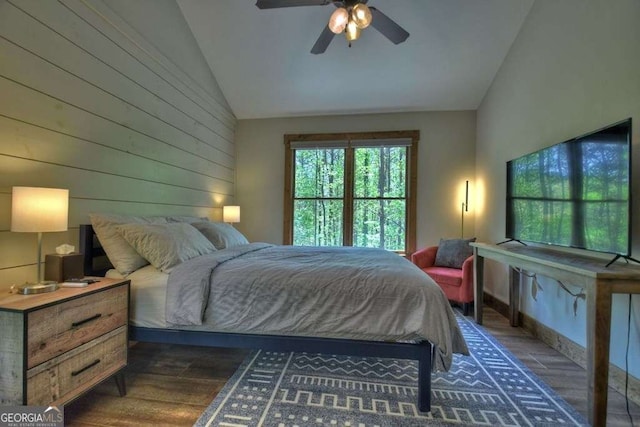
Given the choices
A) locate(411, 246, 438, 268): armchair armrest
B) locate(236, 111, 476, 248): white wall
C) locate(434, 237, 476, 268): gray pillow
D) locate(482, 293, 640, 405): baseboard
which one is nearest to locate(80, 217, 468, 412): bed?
locate(482, 293, 640, 405): baseboard

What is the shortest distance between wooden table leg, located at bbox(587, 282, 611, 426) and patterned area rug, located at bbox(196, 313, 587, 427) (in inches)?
6.9

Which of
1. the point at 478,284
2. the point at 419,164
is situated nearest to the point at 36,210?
the point at 478,284

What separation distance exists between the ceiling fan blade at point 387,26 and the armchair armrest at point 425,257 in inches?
97.3

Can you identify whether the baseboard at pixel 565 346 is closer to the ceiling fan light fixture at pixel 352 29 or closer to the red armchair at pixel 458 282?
the red armchair at pixel 458 282

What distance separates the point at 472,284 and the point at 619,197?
1.77 metres

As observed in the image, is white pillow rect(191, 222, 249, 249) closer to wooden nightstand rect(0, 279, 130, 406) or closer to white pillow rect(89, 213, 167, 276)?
white pillow rect(89, 213, 167, 276)

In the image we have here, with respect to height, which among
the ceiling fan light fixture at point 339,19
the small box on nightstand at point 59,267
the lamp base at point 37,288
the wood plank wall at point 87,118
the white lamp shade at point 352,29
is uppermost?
the ceiling fan light fixture at point 339,19

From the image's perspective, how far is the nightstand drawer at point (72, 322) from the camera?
1254 mm

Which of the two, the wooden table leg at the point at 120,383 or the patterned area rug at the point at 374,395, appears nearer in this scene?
the patterned area rug at the point at 374,395

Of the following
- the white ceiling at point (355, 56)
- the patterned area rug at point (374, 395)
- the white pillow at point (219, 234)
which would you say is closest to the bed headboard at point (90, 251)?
the white pillow at point (219, 234)

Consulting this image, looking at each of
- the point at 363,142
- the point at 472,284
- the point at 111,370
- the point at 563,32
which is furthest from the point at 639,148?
the point at 111,370

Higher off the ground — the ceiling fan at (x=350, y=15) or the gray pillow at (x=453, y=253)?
the ceiling fan at (x=350, y=15)

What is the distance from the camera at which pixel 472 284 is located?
317 cm

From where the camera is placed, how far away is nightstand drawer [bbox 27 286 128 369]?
4.11 ft
